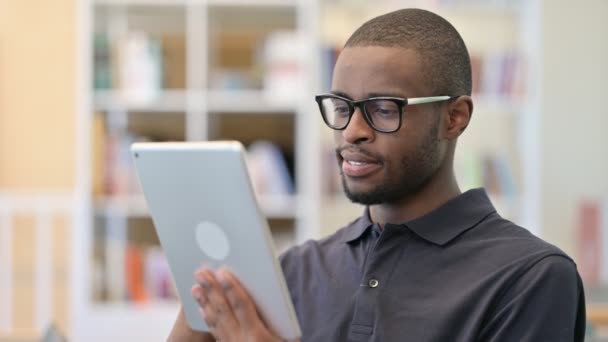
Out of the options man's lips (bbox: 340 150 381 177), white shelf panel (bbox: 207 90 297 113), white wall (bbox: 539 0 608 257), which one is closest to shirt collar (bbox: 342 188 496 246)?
man's lips (bbox: 340 150 381 177)

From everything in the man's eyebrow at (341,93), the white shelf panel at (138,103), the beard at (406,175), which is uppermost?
the man's eyebrow at (341,93)

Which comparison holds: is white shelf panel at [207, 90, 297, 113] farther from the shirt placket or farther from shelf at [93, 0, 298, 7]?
the shirt placket

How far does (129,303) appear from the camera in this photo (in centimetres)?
325

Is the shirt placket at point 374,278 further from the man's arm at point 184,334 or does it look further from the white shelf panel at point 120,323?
the white shelf panel at point 120,323

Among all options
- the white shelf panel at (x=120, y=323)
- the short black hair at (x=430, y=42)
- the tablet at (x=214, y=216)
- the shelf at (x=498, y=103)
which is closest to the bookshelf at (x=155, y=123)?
the white shelf panel at (x=120, y=323)

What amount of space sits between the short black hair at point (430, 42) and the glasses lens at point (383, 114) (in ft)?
0.24

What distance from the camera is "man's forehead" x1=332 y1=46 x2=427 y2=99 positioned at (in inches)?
46.3

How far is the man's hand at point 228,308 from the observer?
106 cm

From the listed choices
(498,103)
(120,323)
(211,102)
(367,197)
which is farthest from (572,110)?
(367,197)

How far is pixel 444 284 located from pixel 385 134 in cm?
22

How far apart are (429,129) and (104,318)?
7.41ft

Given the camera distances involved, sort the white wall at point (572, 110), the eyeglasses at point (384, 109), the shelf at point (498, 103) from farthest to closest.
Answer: the white wall at point (572, 110) < the shelf at point (498, 103) < the eyeglasses at point (384, 109)

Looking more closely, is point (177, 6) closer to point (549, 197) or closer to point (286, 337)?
point (549, 197)

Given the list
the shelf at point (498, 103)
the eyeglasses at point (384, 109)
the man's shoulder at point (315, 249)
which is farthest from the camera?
the shelf at point (498, 103)
